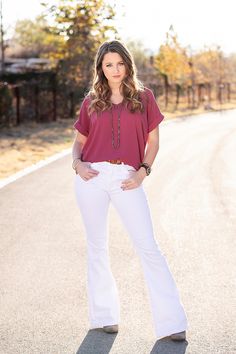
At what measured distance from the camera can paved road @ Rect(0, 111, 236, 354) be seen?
4371 millimetres

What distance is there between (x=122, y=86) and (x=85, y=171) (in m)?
0.58

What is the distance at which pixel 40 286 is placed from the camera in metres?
5.58

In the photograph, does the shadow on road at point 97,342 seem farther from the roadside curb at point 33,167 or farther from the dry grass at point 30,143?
the dry grass at point 30,143

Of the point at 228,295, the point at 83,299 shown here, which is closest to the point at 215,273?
the point at 228,295

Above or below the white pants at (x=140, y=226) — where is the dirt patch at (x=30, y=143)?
below

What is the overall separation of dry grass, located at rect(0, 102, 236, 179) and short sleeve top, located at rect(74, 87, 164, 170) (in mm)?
7760

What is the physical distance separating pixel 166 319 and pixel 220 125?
72.4 ft

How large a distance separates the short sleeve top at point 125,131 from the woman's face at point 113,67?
0.54 feet

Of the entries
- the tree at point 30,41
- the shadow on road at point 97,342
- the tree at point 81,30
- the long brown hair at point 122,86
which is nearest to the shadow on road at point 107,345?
the shadow on road at point 97,342

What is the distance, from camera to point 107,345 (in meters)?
4.26

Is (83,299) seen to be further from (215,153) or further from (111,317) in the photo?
(215,153)

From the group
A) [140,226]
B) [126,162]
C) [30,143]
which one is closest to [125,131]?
[126,162]

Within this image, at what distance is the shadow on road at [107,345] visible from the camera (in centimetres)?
415

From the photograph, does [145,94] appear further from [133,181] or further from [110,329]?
[110,329]
